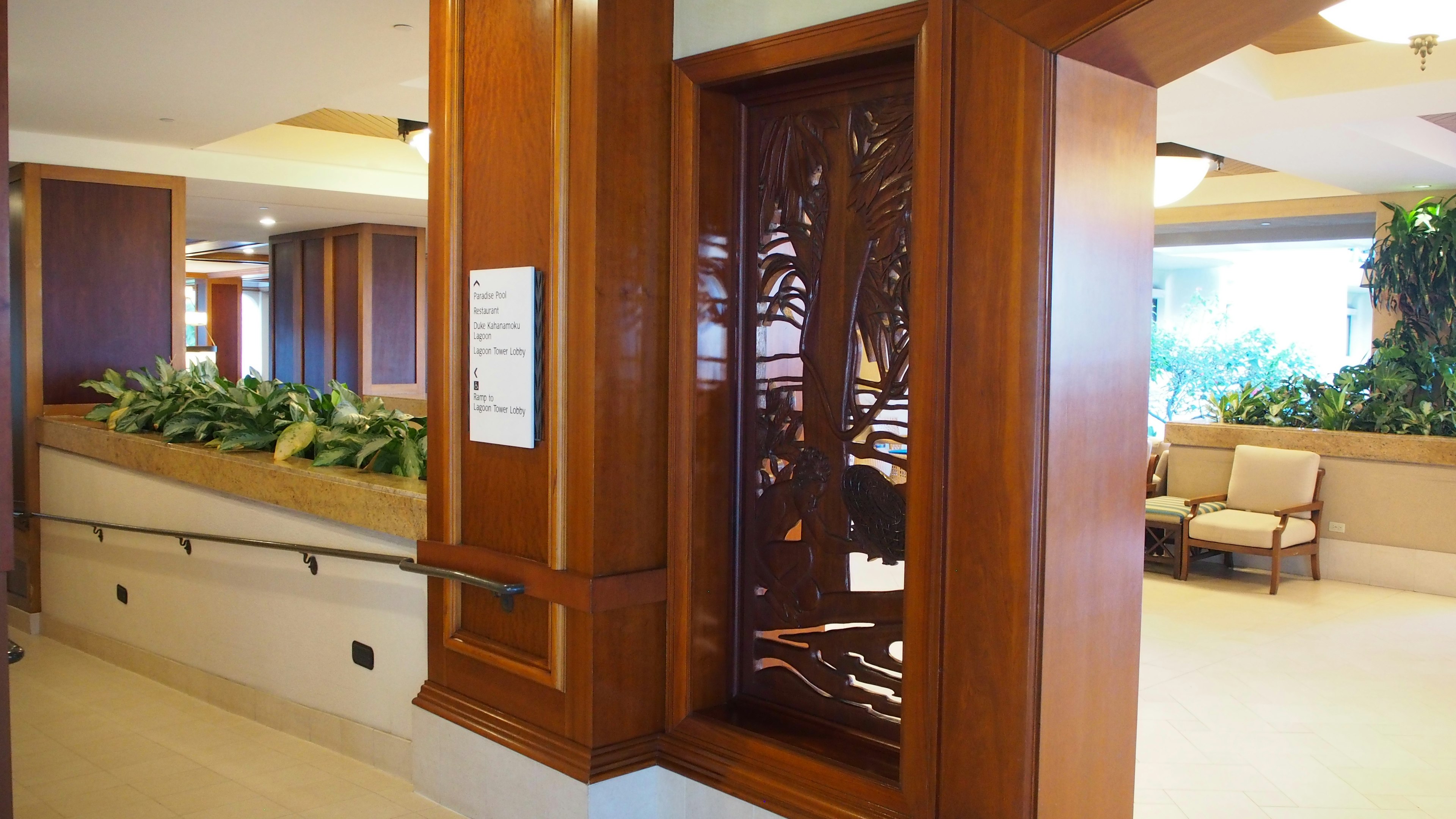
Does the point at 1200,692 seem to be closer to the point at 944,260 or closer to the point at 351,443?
the point at 944,260

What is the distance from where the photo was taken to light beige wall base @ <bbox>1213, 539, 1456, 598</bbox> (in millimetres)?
7363

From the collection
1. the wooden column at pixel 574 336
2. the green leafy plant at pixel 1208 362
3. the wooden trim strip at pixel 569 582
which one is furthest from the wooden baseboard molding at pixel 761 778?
the green leafy plant at pixel 1208 362

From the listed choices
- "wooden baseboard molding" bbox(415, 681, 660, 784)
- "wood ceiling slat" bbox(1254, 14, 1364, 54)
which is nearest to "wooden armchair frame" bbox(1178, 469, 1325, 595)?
"wood ceiling slat" bbox(1254, 14, 1364, 54)

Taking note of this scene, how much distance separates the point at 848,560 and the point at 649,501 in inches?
24.1

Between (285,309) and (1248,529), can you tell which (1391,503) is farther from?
(285,309)

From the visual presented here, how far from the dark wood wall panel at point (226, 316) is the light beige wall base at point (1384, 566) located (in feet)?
70.9

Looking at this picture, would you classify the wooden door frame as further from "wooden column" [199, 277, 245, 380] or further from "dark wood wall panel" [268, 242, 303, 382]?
"wooden column" [199, 277, 245, 380]

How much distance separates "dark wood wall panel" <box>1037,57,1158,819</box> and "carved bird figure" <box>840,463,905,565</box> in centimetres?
52

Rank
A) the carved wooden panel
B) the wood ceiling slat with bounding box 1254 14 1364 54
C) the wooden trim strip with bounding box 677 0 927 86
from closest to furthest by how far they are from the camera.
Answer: the wooden trim strip with bounding box 677 0 927 86 → the carved wooden panel → the wood ceiling slat with bounding box 1254 14 1364 54

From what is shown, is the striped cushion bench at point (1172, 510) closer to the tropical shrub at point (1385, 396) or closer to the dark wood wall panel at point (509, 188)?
the tropical shrub at point (1385, 396)

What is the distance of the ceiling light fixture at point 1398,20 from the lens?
3924 mm

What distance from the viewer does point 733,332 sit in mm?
3094

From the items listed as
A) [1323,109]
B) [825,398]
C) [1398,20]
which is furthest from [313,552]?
[1323,109]

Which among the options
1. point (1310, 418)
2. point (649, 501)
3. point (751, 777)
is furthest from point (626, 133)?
point (1310, 418)
